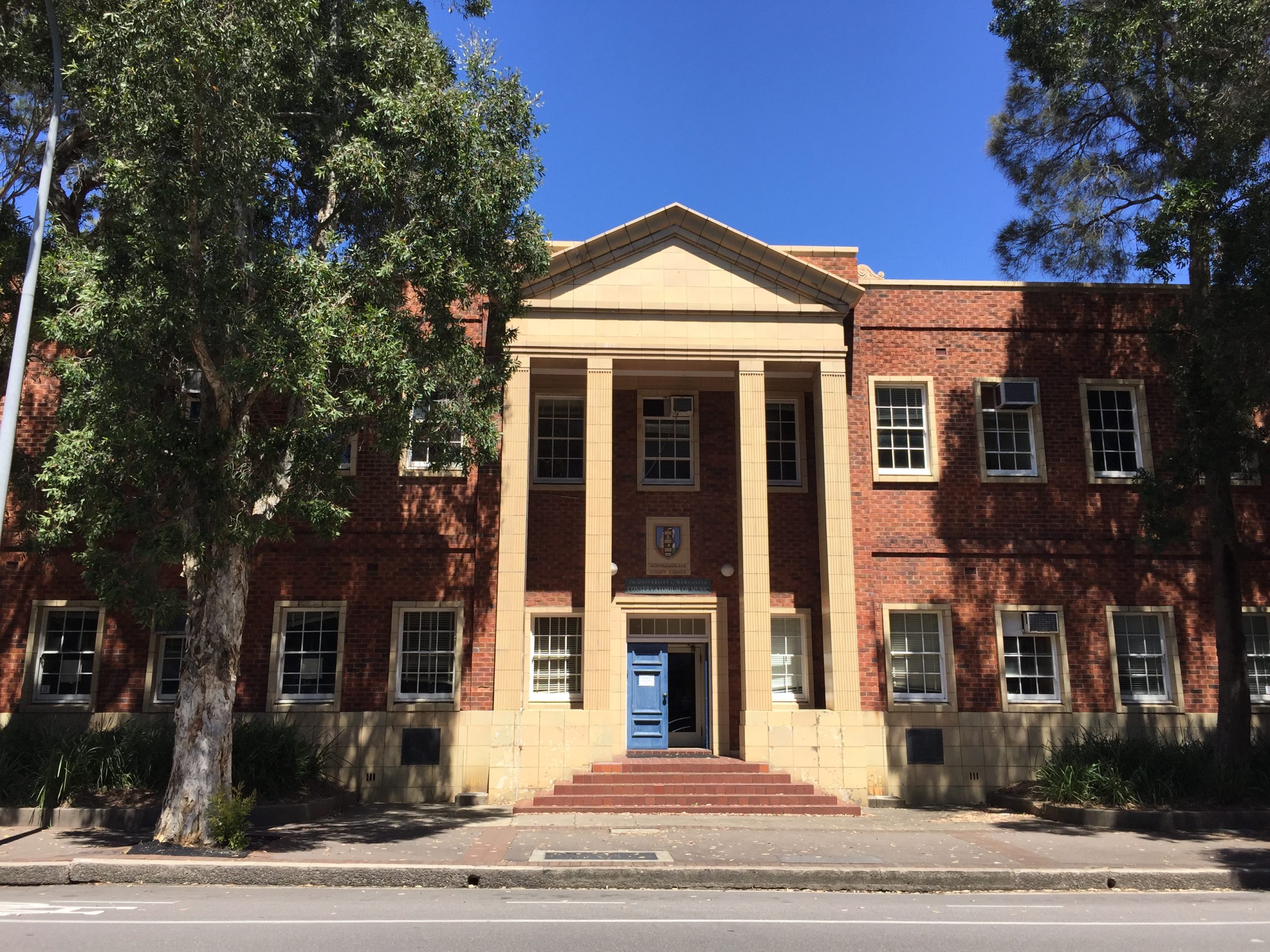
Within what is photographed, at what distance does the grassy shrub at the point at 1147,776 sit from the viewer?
13891 millimetres

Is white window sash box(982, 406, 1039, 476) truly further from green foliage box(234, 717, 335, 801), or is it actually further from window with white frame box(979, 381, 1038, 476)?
green foliage box(234, 717, 335, 801)

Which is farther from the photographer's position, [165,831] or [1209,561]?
[1209,561]

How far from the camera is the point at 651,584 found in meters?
17.4

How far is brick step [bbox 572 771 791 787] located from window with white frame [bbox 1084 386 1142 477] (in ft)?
27.8

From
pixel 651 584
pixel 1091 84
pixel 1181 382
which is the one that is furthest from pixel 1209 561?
pixel 651 584

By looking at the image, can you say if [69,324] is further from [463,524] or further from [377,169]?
[463,524]

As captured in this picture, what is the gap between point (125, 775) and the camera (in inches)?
541

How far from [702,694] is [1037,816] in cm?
Result: 575

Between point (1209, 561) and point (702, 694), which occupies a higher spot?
point (1209, 561)

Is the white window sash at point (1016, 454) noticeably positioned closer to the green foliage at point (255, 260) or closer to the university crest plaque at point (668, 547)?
the university crest plaque at point (668, 547)

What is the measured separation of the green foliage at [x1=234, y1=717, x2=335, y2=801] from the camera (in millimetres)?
13883

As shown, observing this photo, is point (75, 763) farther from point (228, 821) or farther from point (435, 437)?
point (435, 437)

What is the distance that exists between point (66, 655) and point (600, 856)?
1123 centimetres

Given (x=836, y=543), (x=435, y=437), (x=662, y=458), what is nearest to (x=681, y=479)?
(x=662, y=458)
